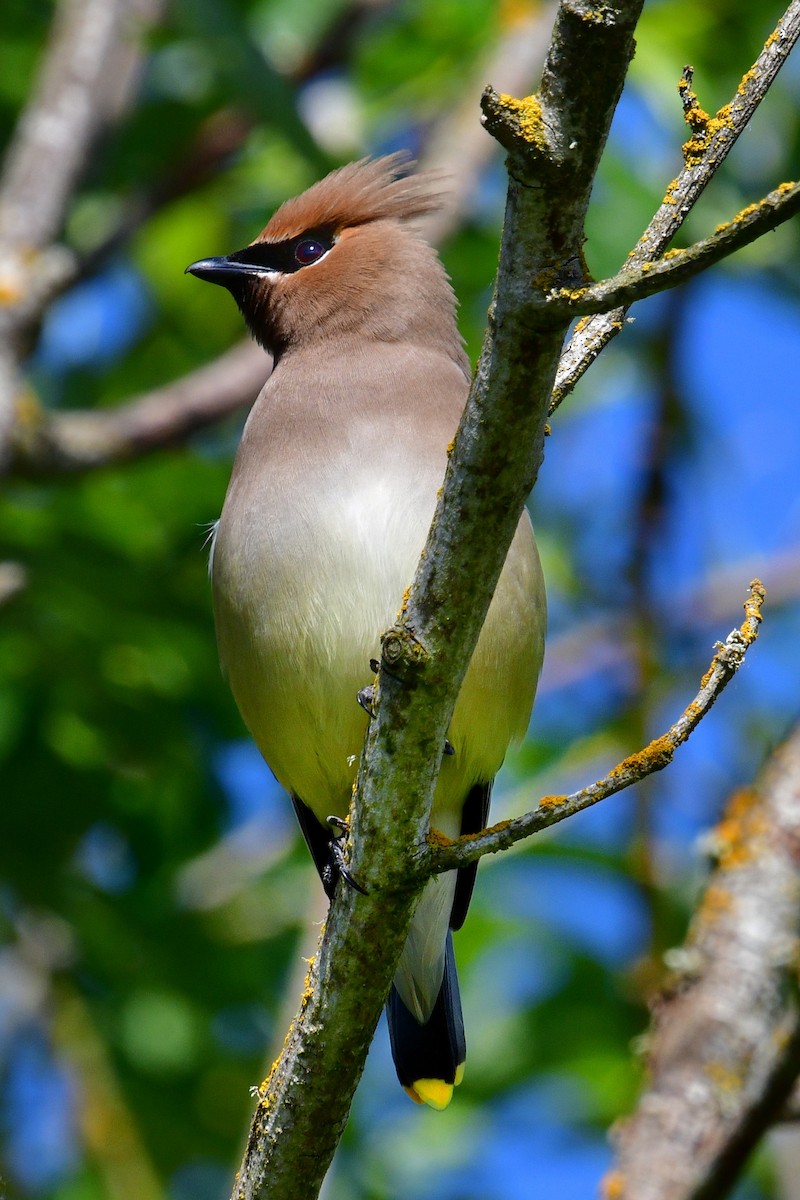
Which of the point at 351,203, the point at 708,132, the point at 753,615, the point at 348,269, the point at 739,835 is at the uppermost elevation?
the point at 351,203

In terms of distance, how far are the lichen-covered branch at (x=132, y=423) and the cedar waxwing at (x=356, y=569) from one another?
2.90 feet

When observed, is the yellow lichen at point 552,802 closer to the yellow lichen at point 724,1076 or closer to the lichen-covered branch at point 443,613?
the lichen-covered branch at point 443,613

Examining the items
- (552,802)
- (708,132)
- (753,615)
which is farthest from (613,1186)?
(708,132)

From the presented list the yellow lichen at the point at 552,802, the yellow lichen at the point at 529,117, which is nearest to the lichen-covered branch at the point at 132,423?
the yellow lichen at the point at 552,802

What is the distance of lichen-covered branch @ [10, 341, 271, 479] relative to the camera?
5.86m

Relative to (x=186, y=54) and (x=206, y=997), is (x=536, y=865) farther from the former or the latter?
(x=186, y=54)

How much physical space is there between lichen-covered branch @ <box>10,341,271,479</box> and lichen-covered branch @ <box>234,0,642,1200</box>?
2927mm

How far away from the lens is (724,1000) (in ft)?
16.5

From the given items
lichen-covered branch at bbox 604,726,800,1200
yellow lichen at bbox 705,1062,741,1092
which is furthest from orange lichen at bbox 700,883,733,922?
yellow lichen at bbox 705,1062,741,1092

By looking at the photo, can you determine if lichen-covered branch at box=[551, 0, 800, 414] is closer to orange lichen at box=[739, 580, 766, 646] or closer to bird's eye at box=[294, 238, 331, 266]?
orange lichen at box=[739, 580, 766, 646]

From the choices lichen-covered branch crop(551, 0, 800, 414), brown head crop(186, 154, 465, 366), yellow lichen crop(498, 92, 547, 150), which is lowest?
yellow lichen crop(498, 92, 547, 150)

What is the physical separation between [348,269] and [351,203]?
1.09 feet

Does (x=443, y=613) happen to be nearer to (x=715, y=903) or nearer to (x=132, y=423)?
(x=715, y=903)

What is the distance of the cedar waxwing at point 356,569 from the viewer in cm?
420
